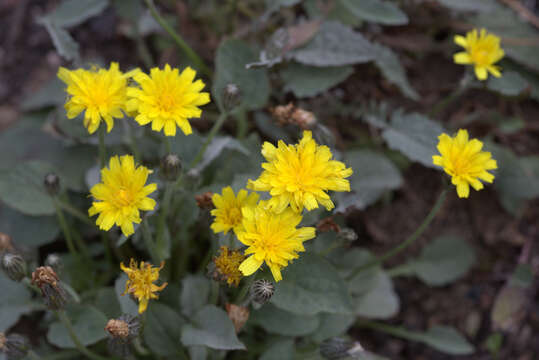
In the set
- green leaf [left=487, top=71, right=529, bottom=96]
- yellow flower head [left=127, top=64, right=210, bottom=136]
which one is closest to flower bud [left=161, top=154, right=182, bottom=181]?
yellow flower head [left=127, top=64, right=210, bottom=136]

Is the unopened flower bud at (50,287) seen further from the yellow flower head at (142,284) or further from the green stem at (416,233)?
the green stem at (416,233)

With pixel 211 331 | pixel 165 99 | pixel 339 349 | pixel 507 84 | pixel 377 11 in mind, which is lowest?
pixel 339 349

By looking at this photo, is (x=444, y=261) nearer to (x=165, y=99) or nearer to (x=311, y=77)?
(x=311, y=77)

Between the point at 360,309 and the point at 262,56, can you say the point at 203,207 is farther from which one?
the point at 360,309

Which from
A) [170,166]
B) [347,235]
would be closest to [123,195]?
[170,166]

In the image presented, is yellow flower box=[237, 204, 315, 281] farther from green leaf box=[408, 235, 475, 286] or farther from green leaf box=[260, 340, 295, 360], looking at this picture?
green leaf box=[408, 235, 475, 286]
